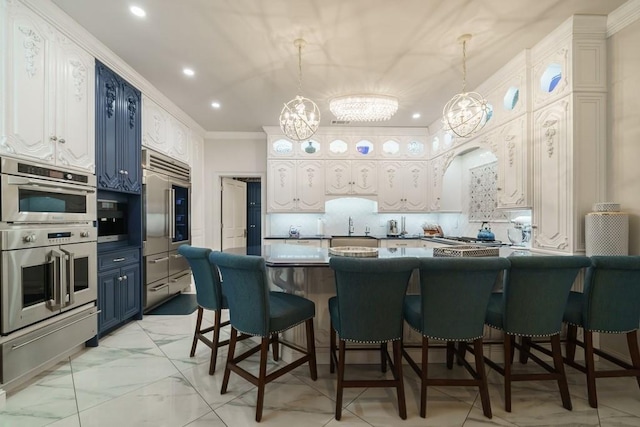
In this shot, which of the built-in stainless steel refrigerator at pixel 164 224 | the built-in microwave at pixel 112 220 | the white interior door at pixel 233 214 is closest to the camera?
the built-in microwave at pixel 112 220

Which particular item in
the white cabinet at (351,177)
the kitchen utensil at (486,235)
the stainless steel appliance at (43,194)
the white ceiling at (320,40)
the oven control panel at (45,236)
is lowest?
the kitchen utensil at (486,235)

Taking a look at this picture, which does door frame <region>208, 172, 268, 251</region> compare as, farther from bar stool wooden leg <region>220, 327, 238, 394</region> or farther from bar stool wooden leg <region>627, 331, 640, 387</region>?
bar stool wooden leg <region>627, 331, 640, 387</region>

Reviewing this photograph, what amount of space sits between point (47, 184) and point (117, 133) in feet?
3.58

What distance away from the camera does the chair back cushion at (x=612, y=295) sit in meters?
1.86

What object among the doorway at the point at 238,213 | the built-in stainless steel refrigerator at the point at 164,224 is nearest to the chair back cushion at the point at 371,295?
the built-in stainless steel refrigerator at the point at 164,224

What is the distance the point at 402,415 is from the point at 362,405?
10.3 inches

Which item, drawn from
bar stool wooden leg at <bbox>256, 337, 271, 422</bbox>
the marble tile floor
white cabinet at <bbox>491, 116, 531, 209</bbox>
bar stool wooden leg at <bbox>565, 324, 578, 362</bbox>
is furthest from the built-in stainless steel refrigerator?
bar stool wooden leg at <bbox>565, 324, 578, 362</bbox>

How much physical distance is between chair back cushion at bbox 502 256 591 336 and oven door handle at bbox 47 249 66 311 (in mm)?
3174

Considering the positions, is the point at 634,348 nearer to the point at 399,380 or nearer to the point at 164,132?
the point at 399,380

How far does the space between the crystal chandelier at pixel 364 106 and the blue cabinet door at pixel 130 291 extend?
9.68 feet

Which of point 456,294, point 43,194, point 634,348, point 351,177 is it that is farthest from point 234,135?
point 634,348

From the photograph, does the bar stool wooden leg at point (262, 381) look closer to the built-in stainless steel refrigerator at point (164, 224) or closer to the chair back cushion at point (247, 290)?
the chair back cushion at point (247, 290)

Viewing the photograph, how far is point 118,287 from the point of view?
3.13 metres

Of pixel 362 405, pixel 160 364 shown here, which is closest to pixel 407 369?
pixel 362 405
